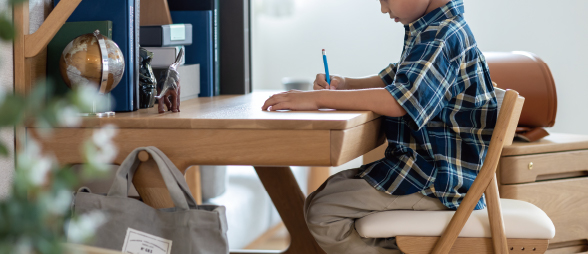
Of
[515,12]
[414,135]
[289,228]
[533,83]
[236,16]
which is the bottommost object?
[289,228]

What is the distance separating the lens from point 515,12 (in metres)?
2.67

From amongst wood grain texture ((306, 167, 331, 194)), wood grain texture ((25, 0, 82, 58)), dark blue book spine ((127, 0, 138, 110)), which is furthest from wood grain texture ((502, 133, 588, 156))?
wood grain texture ((25, 0, 82, 58))

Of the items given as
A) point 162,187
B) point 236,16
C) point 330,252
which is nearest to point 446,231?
point 330,252

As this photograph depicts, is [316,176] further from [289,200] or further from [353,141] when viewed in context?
[353,141]

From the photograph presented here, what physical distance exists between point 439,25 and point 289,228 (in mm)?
704

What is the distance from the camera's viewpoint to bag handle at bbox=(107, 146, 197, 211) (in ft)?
2.53

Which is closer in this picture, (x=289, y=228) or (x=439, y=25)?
(x=439, y=25)

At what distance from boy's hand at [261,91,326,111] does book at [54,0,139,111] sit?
252mm

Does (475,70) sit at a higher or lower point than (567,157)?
higher

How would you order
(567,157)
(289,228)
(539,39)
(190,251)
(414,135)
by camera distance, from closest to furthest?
(190,251) < (414,135) < (289,228) < (567,157) < (539,39)

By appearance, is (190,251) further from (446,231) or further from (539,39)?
(539,39)

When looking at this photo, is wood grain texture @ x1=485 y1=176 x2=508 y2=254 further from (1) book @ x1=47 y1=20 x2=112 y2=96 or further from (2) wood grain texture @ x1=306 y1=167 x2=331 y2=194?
(2) wood grain texture @ x1=306 y1=167 x2=331 y2=194

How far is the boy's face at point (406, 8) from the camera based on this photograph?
1071 millimetres

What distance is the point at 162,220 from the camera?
0.78 metres
